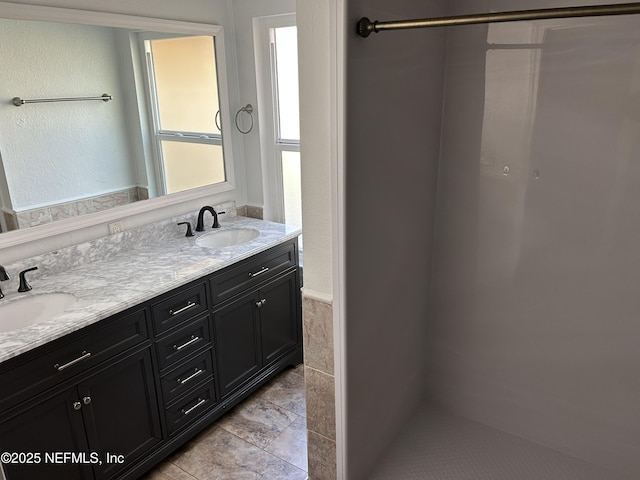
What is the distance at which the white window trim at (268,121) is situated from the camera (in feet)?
9.35

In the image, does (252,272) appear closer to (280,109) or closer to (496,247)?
(280,109)

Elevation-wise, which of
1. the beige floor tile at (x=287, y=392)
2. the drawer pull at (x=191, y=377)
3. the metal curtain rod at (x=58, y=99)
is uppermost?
the metal curtain rod at (x=58, y=99)

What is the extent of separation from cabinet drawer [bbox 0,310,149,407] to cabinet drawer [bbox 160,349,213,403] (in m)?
0.28

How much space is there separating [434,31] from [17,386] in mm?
1906

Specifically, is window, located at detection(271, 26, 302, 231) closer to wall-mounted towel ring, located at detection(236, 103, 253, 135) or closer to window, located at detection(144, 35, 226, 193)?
wall-mounted towel ring, located at detection(236, 103, 253, 135)

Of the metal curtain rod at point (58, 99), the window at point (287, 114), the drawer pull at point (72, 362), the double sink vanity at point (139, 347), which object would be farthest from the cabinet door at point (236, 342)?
the metal curtain rod at point (58, 99)

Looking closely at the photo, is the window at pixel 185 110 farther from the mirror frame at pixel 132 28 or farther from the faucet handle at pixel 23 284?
the faucet handle at pixel 23 284

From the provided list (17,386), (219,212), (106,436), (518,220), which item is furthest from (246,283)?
(518,220)

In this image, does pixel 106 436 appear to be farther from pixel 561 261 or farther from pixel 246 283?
pixel 561 261

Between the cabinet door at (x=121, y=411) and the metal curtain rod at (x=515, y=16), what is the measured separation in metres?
1.59

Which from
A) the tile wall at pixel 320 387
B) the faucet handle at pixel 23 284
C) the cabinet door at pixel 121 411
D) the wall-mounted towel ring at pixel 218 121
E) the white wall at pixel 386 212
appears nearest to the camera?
the white wall at pixel 386 212

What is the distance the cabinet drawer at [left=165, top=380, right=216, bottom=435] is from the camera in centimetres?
228

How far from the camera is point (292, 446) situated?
240cm

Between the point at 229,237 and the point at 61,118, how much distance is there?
3.65ft
